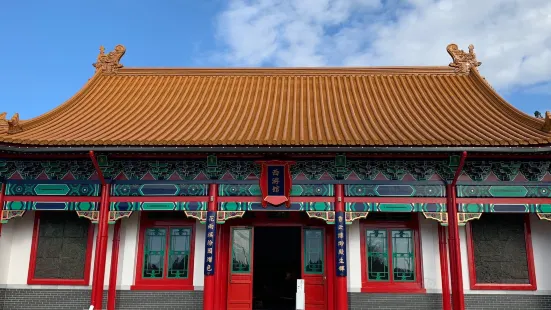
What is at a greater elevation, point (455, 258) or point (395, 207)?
point (395, 207)

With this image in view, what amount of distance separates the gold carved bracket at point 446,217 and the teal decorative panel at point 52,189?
6314 millimetres

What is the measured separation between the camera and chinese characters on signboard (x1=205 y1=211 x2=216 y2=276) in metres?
8.14

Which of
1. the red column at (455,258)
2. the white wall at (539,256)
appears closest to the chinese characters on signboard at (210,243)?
the red column at (455,258)

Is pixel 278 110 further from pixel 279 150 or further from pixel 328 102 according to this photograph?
pixel 279 150

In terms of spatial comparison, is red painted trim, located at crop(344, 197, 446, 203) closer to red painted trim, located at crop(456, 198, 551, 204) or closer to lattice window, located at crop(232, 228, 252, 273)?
red painted trim, located at crop(456, 198, 551, 204)

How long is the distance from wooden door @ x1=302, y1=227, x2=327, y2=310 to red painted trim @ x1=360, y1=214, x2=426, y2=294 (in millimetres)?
800

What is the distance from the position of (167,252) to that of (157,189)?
1376 mm

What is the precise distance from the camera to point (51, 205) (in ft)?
28.0

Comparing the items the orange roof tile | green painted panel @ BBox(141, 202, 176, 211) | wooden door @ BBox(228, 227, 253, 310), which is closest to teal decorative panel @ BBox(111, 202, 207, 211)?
green painted panel @ BBox(141, 202, 176, 211)

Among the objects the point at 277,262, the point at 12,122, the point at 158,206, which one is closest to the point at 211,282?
the point at 158,206

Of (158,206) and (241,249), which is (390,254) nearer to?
(241,249)

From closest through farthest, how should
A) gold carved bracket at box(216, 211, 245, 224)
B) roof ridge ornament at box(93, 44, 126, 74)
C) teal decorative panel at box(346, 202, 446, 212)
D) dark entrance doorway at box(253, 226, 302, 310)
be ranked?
1. teal decorative panel at box(346, 202, 446, 212)
2. gold carved bracket at box(216, 211, 245, 224)
3. roof ridge ornament at box(93, 44, 126, 74)
4. dark entrance doorway at box(253, 226, 302, 310)

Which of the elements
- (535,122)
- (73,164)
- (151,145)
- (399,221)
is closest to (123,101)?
(73,164)

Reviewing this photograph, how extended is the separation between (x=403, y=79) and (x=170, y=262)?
779 cm
